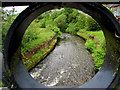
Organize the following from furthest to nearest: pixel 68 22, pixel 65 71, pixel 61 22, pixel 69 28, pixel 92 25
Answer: pixel 68 22, pixel 61 22, pixel 69 28, pixel 92 25, pixel 65 71

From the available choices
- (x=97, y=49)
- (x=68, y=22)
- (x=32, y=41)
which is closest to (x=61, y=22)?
(x=68, y=22)

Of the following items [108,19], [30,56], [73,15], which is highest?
[73,15]

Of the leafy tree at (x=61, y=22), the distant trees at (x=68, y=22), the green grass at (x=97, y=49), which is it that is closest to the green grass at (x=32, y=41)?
the green grass at (x=97, y=49)

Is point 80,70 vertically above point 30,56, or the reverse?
point 30,56

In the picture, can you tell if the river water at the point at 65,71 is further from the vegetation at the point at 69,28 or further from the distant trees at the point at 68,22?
the distant trees at the point at 68,22

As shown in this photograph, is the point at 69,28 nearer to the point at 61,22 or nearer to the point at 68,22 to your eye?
the point at 61,22

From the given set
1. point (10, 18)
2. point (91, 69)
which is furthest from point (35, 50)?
point (91, 69)

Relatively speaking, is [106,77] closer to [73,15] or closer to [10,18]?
[10,18]

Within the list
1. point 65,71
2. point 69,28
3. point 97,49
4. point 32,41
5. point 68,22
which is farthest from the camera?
point 68,22

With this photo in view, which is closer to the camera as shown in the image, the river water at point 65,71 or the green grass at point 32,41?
the river water at point 65,71

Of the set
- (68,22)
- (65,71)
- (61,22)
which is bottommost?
(65,71)

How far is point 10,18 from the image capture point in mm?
A: 5422

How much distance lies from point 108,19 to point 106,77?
0.67 m

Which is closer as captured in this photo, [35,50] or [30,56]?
[30,56]
